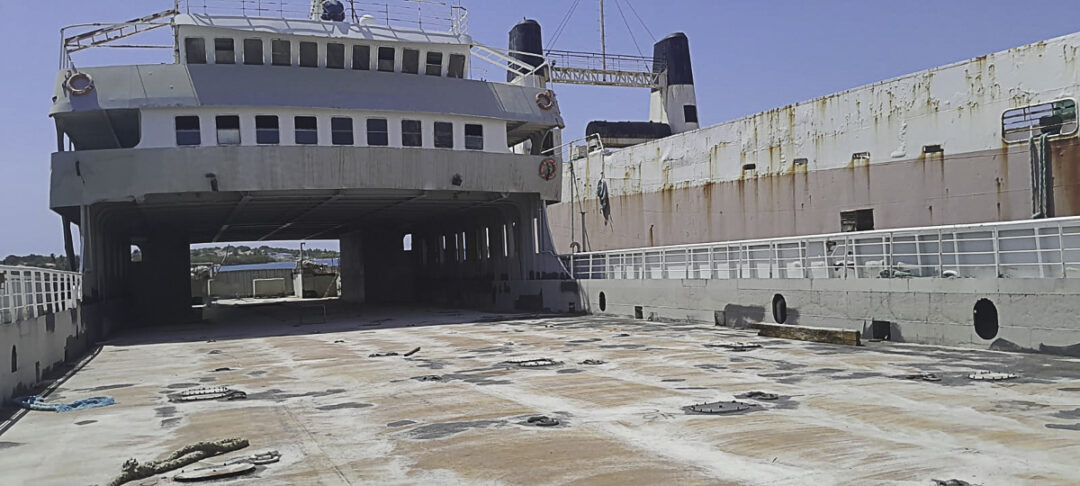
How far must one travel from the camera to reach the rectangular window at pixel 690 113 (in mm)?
47188

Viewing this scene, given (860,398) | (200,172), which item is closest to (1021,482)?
(860,398)

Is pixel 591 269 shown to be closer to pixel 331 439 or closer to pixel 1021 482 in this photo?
pixel 331 439

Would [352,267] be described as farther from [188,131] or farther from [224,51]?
[188,131]

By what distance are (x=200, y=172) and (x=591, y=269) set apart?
11.5 metres

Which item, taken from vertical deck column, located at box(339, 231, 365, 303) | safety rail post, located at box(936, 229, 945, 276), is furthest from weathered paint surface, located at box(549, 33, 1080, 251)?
vertical deck column, located at box(339, 231, 365, 303)

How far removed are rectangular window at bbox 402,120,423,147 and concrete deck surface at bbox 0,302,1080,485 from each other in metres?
11.8

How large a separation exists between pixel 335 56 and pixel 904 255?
18.2 metres

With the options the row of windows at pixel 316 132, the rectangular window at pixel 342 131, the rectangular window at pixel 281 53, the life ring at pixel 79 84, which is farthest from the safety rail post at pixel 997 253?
the life ring at pixel 79 84

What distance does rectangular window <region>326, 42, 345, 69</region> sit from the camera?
83.4ft

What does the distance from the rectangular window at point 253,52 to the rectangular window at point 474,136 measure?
21.6 feet

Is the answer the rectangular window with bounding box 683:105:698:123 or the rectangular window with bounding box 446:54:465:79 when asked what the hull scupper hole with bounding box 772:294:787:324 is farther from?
the rectangular window with bounding box 683:105:698:123

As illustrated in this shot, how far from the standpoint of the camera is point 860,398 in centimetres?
850

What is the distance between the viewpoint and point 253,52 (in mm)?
24922

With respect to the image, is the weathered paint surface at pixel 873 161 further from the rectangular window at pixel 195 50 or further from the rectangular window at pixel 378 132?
the rectangular window at pixel 195 50
